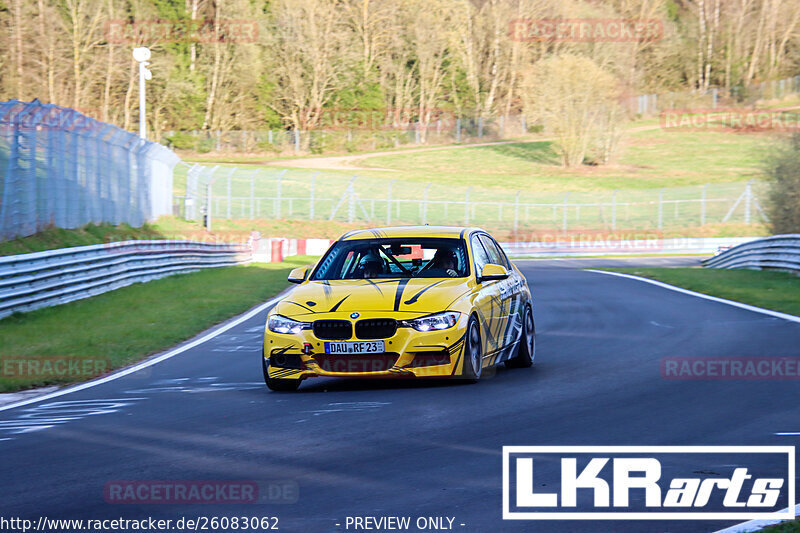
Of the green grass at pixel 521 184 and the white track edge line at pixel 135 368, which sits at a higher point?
the green grass at pixel 521 184

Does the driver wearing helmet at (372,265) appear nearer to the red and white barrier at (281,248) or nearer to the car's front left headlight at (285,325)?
the car's front left headlight at (285,325)

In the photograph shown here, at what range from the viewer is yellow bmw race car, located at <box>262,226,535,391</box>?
9211 millimetres

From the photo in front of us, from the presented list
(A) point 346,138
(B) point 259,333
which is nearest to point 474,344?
(B) point 259,333

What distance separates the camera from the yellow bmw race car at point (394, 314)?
9.21 m

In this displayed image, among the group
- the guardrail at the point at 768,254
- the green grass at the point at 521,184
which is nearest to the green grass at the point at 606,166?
the green grass at the point at 521,184

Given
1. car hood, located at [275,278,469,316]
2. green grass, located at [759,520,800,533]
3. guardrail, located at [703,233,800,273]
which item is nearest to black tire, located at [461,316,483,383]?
car hood, located at [275,278,469,316]

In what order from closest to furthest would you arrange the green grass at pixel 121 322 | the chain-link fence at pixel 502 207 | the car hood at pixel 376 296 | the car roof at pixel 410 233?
the car hood at pixel 376 296
the car roof at pixel 410 233
the green grass at pixel 121 322
the chain-link fence at pixel 502 207

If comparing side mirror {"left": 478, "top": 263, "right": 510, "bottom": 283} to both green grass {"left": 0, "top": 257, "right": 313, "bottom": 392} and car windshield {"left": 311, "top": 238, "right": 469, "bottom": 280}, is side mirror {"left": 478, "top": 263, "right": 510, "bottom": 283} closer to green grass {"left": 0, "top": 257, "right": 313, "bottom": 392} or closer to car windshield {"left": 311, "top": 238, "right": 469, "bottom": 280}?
car windshield {"left": 311, "top": 238, "right": 469, "bottom": 280}

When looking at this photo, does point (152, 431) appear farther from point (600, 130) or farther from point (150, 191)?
point (600, 130)

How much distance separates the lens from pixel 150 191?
117ft

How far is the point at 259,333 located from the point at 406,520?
10772 millimetres

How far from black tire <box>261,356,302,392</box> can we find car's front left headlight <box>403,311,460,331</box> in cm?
121

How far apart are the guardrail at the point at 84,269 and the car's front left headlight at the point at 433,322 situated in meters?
8.77

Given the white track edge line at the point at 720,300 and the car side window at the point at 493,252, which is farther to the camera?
the white track edge line at the point at 720,300
